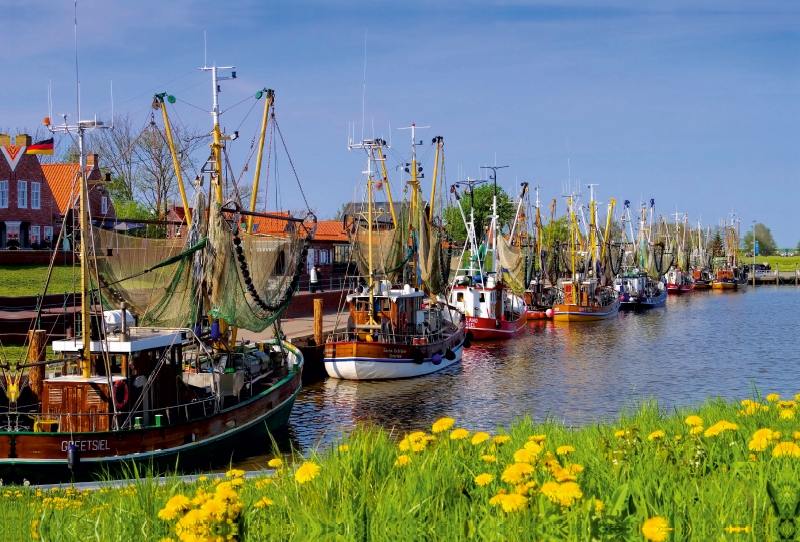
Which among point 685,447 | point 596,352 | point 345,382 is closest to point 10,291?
point 345,382

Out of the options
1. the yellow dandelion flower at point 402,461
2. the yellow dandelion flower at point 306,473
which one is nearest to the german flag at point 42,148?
the yellow dandelion flower at point 402,461

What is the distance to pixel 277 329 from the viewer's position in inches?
1182

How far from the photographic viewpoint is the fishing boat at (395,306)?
1435 inches

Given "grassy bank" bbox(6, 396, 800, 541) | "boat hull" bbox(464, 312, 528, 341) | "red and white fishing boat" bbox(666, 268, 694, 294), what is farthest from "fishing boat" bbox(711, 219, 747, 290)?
"grassy bank" bbox(6, 396, 800, 541)

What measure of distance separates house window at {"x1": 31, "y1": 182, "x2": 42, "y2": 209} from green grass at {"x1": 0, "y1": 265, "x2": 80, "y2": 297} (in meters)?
10.1

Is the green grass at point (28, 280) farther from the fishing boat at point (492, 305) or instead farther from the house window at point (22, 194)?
the fishing boat at point (492, 305)

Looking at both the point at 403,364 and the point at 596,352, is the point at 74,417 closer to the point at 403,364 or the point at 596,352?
the point at 403,364

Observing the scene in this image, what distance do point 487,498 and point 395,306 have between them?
32.0m

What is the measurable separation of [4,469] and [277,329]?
12.8 m

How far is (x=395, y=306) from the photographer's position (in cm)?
3878

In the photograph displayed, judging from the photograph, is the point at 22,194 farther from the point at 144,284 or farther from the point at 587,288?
the point at 587,288

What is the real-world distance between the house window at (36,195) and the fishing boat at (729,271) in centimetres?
9886

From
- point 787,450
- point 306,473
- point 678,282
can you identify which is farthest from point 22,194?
point 678,282

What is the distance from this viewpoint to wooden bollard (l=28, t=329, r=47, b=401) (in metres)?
21.8
